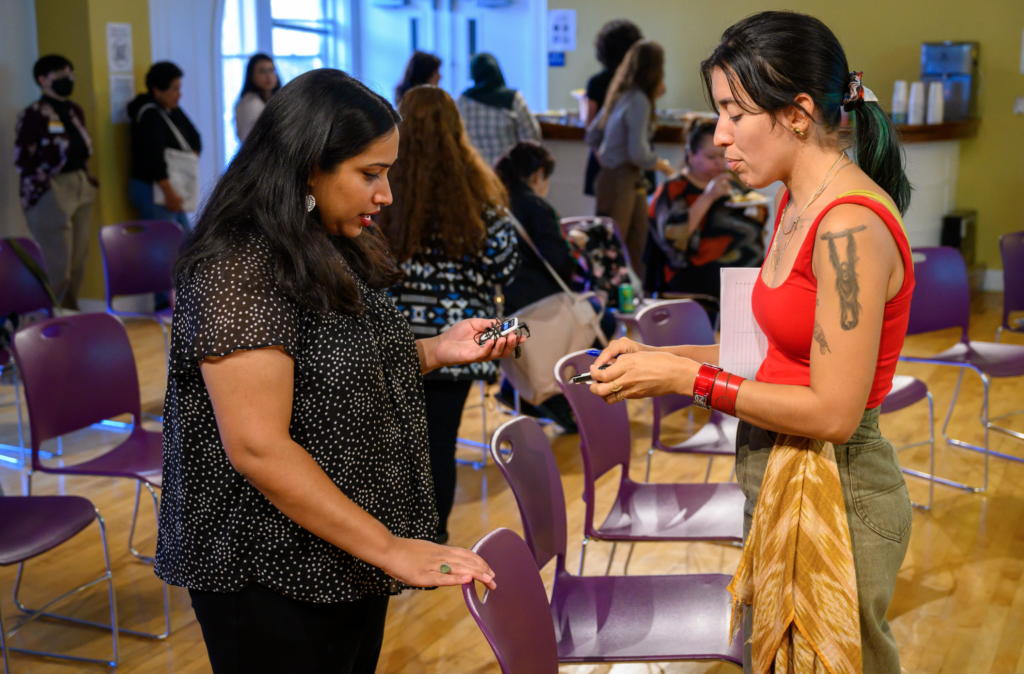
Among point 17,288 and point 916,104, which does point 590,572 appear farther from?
point 916,104

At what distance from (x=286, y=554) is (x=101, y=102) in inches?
223

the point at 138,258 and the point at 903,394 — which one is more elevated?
the point at 138,258

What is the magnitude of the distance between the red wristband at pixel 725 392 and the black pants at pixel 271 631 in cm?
63

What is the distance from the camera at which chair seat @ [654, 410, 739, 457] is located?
2896mm

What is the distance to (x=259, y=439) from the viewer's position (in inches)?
46.3

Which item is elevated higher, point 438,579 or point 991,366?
point 438,579

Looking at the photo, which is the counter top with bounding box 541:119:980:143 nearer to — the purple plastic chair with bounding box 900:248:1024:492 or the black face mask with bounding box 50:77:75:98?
the purple plastic chair with bounding box 900:248:1024:492

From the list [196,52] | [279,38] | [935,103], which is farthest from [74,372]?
[279,38]

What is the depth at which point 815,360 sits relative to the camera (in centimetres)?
123

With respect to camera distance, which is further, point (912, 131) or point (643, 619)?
point (912, 131)

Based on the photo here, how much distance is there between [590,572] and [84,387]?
169 centimetres

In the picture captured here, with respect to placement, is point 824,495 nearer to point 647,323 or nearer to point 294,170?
point 294,170

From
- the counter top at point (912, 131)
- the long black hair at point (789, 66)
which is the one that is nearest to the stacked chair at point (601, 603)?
the long black hair at point (789, 66)

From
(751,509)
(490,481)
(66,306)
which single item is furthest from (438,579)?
(66,306)
